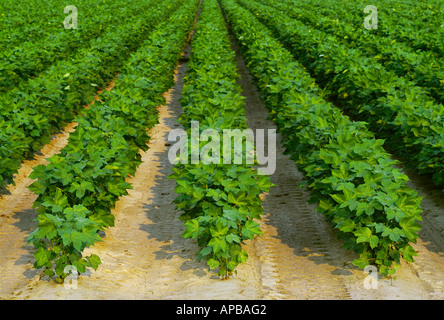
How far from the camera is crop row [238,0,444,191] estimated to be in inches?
269

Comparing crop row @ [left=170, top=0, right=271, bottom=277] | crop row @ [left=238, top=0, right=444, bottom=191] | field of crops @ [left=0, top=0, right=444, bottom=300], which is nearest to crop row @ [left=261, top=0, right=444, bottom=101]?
field of crops @ [left=0, top=0, right=444, bottom=300]

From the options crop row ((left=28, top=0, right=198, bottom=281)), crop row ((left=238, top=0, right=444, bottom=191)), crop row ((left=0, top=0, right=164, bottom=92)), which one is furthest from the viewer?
crop row ((left=0, top=0, right=164, bottom=92))

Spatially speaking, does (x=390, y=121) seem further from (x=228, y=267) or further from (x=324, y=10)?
(x=324, y=10)

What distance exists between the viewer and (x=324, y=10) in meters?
25.2

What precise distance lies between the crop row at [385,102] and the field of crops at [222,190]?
0.12 feet

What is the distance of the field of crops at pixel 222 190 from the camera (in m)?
4.81

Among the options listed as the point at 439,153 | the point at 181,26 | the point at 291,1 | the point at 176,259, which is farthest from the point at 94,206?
the point at 291,1

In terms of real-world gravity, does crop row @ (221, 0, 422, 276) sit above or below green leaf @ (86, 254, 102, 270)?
above

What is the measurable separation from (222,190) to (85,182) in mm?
1455

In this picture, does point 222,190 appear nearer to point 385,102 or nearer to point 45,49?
point 385,102

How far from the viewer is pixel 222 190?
5.25m

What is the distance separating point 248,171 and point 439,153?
2.88 metres

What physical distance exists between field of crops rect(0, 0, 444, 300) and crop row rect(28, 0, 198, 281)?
23 mm

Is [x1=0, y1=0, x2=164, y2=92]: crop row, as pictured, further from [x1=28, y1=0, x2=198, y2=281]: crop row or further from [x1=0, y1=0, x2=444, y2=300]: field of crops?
[x1=28, y1=0, x2=198, y2=281]: crop row
